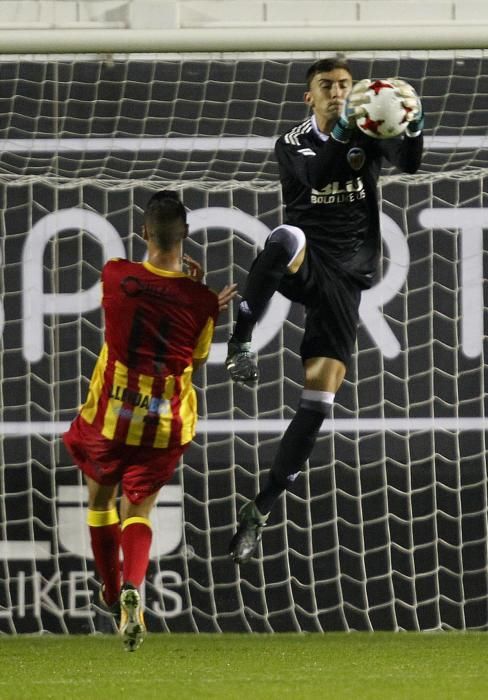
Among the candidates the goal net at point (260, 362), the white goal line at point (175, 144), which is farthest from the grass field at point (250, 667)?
the white goal line at point (175, 144)

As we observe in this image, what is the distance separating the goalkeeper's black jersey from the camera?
443 centimetres

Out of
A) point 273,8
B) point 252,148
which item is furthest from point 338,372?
point 273,8

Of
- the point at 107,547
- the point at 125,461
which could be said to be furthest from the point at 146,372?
the point at 107,547

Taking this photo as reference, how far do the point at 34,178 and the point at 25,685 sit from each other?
8.59 feet

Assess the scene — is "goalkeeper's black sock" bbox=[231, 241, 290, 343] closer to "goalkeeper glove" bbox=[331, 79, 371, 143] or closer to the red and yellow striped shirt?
the red and yellow striped shirt

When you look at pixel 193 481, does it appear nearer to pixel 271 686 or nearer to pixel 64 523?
pixel 64 523

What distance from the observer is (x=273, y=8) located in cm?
759

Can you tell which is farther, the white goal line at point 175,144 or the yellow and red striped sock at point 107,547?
the white goal line at point 175,144

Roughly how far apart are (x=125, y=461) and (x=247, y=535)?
48 centimetres

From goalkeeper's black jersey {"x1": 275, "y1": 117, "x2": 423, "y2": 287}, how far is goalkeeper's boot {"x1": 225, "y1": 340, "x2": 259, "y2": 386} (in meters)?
0.47

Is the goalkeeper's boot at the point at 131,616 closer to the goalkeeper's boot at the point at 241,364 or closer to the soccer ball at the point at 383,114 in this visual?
the goalkeeper's boot at the point at 241,364

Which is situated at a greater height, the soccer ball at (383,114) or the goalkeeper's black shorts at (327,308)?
the soccer ball at (383,114)

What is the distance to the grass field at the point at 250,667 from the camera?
4.45 metres

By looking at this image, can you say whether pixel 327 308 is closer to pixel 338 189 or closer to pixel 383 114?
pixel 338 189
